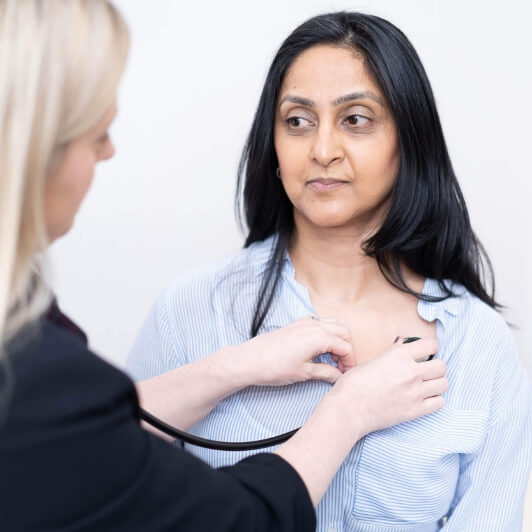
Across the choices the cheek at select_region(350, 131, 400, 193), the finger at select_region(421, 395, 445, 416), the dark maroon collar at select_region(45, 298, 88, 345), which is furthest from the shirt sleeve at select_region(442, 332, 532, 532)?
the dark maroon collar at select_region(45, 298, 88, 345)

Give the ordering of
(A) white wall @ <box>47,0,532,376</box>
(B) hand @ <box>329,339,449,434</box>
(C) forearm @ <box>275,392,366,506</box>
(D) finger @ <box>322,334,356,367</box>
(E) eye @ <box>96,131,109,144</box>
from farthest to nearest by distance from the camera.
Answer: (A) white wall @ <box>47,0,532,376</box> < (D) finger @ <box>322,334,356,367</box> < (B) hand @ <box>329,339,449,434</box> < (C) forearm @ <box>275,392,366,506</box> < (E) eye @ <box>96,131,109,144</box>

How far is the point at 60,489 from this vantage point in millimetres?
669

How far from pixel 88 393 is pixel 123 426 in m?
0.05

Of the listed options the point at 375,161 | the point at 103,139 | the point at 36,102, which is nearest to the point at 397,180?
the point at 375,161

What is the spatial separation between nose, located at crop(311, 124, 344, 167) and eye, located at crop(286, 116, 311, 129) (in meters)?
0.05

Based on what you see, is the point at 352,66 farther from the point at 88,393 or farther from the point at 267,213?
the point at 88,393

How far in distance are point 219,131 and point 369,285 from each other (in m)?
0.67

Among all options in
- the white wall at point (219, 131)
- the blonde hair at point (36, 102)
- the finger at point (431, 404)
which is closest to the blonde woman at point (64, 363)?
the blonde hair at point (36, 102)

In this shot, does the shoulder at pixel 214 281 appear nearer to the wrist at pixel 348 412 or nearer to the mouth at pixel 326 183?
the mouth at pixel 326 183

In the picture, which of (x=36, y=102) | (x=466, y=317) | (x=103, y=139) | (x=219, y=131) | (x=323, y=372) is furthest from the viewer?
(x=219, y=131)

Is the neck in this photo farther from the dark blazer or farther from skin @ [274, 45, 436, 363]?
the dark blazer

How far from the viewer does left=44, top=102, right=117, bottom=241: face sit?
711mm

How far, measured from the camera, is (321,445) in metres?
0.94

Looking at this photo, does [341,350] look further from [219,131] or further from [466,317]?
[219,131]
